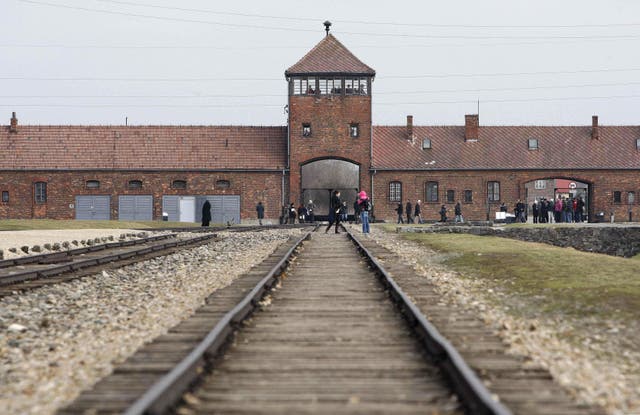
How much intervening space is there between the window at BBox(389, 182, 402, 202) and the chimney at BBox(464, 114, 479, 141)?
6.62 metres

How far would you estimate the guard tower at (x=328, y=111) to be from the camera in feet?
170

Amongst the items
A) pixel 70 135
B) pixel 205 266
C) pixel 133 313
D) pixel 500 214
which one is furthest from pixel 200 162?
pixel 133 313

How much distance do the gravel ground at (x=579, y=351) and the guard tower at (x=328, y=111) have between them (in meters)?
40.6

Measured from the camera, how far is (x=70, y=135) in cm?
5400

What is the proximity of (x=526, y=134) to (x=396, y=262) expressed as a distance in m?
42.8

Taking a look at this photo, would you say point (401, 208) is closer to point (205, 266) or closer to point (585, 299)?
point (205, 266)

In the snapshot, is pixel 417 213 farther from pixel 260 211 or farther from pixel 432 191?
pixel 260 211

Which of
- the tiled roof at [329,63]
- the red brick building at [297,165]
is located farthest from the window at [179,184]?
the tiled roof at [329,63]

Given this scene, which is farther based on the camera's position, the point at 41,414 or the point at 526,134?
the point at 526,134

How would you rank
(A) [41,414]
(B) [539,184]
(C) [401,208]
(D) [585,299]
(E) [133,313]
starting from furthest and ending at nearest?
(B) [539,184], (C) [401,208], (D) [585,299], (E) [133,313], (A) [41,414]

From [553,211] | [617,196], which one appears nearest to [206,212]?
[553,211]

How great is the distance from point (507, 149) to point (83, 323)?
4897 centimetres

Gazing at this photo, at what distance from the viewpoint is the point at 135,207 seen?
51.9 meters

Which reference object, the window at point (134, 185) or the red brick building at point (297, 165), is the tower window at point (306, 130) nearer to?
the red brick building at point (297, 165)
